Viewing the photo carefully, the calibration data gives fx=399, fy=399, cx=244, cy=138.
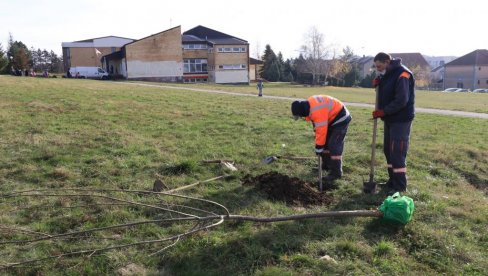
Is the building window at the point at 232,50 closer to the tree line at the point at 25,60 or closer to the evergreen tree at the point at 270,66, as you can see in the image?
the evergreen tree at the point at 270,66

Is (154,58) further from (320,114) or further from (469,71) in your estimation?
(469,71)

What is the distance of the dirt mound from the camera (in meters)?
5.48

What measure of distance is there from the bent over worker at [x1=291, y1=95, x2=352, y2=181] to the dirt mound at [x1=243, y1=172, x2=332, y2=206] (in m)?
0.66

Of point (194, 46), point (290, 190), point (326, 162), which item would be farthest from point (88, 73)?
point (290, 190)

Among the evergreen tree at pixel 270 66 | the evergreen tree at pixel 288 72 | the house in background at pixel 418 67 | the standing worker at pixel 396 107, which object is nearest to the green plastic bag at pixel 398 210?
the standing worker at pixel 396 107

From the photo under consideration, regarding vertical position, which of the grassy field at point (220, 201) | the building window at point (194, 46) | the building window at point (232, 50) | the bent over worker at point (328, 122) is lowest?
the grassy field at point (220, 201)

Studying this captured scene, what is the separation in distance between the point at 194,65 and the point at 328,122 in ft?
164

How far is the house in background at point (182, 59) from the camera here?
48750 mm

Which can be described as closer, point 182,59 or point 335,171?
point 335,171

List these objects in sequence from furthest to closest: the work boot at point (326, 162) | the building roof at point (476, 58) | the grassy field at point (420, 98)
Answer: the building roof at point (476, 58) < the grassy field at point (420, 98) < the work boot at point (326, 162)

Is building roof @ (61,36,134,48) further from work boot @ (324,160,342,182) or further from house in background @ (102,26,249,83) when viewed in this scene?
work boot @ (324,160,342,182)

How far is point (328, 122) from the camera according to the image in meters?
6.48

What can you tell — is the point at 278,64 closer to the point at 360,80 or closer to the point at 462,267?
the point at 360,80

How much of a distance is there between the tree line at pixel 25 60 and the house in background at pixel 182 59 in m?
11.4
